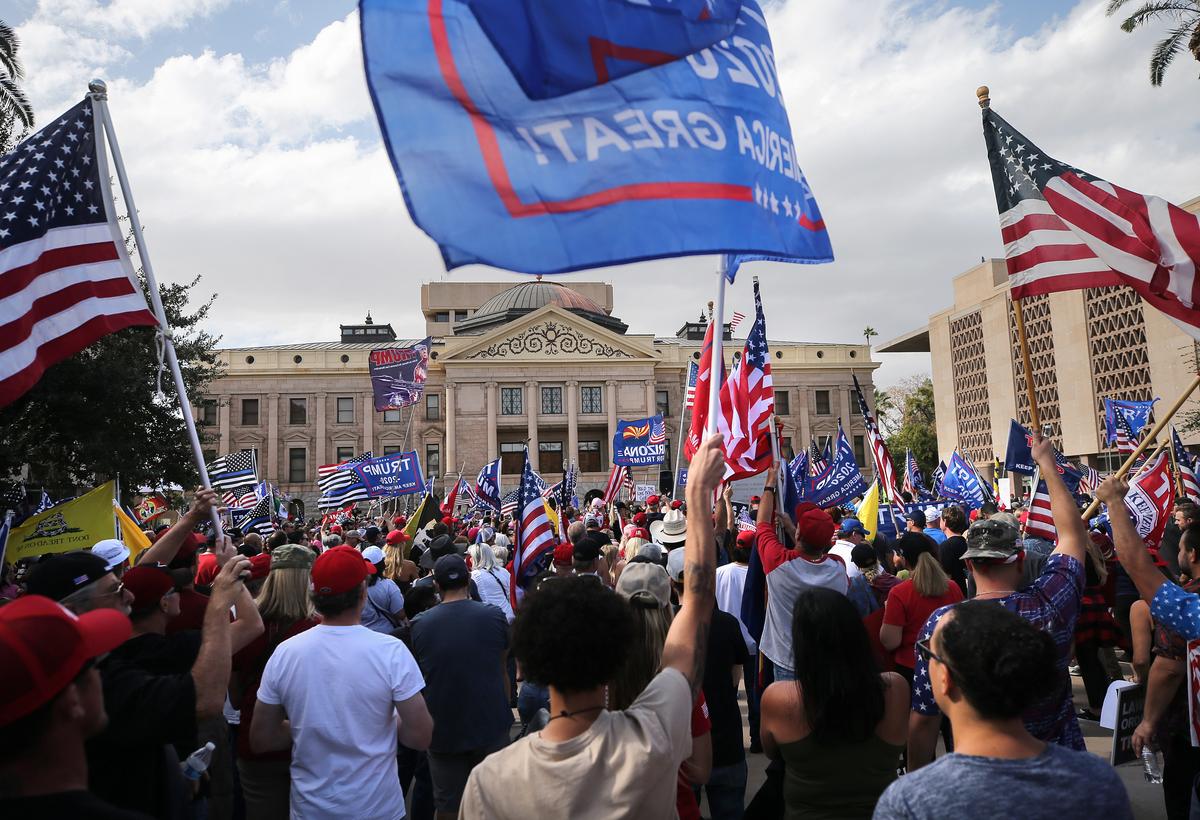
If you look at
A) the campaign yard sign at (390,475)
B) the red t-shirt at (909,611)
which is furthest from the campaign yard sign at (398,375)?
the red t-shirt at (909,611)

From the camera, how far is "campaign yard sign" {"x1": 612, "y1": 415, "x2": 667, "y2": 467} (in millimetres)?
23109

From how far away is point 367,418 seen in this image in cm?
5869

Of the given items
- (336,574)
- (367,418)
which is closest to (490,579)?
(336,574)

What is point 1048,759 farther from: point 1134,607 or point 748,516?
point 748,516

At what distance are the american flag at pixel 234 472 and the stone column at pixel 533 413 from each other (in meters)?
38.4

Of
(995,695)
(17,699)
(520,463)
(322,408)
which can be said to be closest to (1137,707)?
(995,695)

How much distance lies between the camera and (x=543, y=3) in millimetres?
3072

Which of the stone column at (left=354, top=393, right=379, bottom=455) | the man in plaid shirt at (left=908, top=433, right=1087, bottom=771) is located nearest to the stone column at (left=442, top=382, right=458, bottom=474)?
the stone column at (left=354, top=393, right=379, bottom=455)

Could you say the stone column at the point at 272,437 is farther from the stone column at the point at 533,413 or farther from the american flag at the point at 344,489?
the american flag at the point at 344,489

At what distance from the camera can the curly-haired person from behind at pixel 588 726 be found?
2113mm

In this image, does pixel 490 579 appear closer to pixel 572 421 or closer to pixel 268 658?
pixel 268 658

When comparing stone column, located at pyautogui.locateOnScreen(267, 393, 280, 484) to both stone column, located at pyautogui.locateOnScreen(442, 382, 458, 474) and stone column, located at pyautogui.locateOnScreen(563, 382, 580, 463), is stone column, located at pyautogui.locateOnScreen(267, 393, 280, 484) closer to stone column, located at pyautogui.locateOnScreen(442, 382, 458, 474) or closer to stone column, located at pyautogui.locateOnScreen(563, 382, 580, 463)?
stone column, located at pyautogui.locateOnScreen(442, 382, 458, 474)

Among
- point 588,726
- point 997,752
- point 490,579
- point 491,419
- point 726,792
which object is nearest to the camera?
point 997,752

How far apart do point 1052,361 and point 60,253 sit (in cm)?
4610
